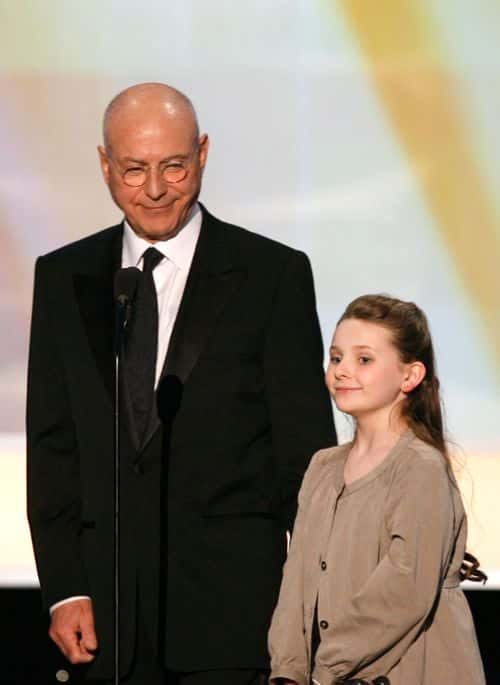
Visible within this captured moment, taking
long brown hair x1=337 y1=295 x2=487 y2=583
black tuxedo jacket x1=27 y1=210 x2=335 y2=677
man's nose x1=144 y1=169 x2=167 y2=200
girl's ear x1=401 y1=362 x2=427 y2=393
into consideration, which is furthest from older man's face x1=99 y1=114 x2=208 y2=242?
girl's ear x1=401 y1=362 x2=427 y2=393

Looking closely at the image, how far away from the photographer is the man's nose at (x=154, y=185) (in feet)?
10.3

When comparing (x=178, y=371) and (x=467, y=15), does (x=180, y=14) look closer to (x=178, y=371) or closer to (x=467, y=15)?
(x=467, y=15)

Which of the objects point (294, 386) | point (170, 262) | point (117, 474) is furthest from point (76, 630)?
point (170, 262)

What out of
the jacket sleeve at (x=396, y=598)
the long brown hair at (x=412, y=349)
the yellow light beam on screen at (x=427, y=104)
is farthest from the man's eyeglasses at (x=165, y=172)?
the yellow light beam on screen at (x=427, y=104)

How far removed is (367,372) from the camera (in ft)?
9.52

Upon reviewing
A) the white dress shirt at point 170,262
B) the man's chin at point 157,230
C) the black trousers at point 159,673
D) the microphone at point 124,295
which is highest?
the man's chin at point 157,230

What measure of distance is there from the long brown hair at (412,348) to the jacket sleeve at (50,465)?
0.61 metres

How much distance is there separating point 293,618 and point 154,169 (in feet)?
2.84

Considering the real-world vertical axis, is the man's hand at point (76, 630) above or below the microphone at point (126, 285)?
below

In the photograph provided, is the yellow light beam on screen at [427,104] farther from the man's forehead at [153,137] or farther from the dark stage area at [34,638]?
the man's forehead at [153,137]

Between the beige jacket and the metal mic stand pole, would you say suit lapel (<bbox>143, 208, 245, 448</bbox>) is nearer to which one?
the metal mic stand pole

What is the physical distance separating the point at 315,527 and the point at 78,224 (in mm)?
1537

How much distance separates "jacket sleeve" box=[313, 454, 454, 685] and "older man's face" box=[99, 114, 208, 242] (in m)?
0.75

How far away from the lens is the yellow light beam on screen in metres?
4.15
